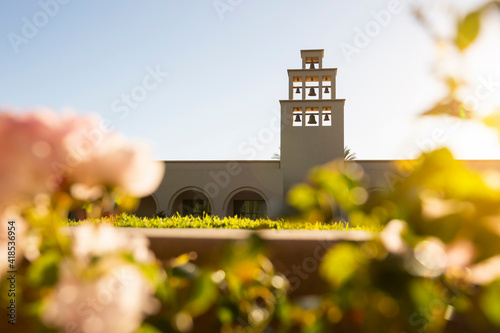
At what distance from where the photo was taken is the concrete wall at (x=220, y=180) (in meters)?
15.9

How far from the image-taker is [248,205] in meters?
17.4

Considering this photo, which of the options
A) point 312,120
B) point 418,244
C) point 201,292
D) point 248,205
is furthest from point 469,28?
point 248,205

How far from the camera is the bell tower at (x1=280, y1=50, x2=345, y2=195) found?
607 inches

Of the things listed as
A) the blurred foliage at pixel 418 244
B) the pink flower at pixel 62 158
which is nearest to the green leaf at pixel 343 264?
the blurred foliage at pixel 418 244

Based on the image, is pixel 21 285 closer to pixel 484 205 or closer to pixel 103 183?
pixel 103 183

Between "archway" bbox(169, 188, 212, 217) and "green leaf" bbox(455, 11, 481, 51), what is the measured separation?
16.1 metres

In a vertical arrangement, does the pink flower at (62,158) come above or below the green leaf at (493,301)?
above

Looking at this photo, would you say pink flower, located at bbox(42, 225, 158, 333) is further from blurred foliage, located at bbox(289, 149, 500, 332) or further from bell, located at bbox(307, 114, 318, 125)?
bell, located at bbox(307, 114, 318, 125)

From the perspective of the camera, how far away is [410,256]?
1.57 feet

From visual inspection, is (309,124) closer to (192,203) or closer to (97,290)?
(192,203)

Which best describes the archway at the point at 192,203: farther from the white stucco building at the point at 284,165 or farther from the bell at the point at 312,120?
the bell at the point at 312,120

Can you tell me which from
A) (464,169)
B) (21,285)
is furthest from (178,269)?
(464,169)

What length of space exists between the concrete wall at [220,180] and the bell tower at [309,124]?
2.12ft

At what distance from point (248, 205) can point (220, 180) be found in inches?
92.6
